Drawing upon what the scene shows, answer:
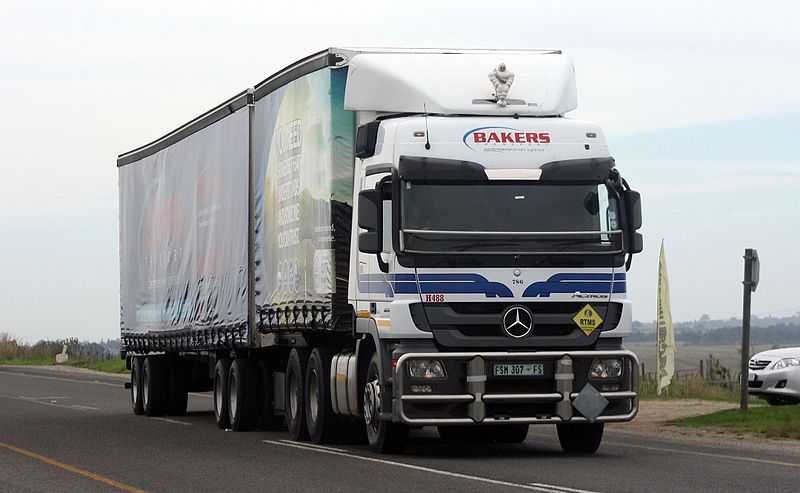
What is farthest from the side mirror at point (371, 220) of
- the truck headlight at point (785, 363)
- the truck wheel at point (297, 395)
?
the truck headlight at point (785, 363)

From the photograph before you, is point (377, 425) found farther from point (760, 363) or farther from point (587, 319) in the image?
point (760, 363)

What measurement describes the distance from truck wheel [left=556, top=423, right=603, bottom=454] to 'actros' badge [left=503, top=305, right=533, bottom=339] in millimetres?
1341

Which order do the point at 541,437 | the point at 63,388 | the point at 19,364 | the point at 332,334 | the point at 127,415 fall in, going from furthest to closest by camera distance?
the point at 19,364 < the point at 63,388 < the point at 127,415 < the point at 541,437 < the point at 332,334

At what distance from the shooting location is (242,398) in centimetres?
2191

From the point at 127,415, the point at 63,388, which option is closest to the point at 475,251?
the point at 127,415

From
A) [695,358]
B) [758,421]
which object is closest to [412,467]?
[758,421]

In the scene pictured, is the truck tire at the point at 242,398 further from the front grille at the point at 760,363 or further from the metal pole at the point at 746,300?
the front grille at the point at 760,363

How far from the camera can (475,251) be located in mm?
16406

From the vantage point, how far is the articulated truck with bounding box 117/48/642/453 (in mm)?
16375

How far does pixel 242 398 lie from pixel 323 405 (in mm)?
3481

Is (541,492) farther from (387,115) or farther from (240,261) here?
(240,261)

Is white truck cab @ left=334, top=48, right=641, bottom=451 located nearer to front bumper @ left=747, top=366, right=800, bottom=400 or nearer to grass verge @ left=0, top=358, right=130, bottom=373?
front bumper @ left=747, top=366, right=800, bottom=400

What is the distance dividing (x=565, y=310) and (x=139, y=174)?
13696 millimetres

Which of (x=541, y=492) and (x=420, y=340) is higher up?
(x=420, y=340)
